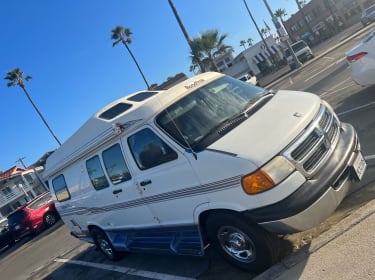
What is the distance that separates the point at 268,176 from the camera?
378 centimetres

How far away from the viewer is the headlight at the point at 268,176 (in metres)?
3.78

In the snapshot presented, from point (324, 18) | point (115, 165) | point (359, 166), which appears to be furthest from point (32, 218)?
point (324, 18)

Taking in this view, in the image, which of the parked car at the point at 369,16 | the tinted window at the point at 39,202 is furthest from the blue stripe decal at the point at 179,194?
the parked car at the point at 369,16

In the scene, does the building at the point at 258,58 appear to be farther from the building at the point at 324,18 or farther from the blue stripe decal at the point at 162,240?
the blue stripe decal at the point at 162,240

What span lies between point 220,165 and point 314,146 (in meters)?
1.04

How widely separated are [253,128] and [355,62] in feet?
17.4

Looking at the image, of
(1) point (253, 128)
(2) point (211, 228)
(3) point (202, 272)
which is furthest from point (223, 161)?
(3) point (202, 272)

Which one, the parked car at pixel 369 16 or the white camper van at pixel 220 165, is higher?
the white camper van at pixel 220 165

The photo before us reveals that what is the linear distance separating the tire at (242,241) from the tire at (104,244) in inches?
139

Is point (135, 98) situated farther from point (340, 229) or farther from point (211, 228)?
point (340, 229)

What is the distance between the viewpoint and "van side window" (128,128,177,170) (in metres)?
4.80

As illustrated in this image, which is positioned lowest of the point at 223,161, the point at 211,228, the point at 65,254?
the point at 65,254

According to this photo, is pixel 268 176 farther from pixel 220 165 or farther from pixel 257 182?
pixel 220 165

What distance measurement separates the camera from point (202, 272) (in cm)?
523
